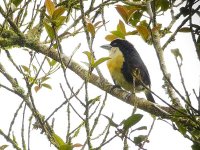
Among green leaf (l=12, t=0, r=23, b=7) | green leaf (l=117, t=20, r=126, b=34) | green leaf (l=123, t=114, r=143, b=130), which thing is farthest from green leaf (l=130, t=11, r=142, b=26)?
green leaf (l=123, t=114, r=143, b=130)

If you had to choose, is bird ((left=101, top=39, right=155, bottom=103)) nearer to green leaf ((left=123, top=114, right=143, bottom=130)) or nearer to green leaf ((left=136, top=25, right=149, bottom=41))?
green leaf ((left=136, top=25, right=149, bottom=41))

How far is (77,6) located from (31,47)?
43cm

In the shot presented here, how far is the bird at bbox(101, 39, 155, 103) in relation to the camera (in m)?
3.80

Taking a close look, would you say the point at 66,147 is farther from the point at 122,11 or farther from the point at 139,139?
the point at 122,11

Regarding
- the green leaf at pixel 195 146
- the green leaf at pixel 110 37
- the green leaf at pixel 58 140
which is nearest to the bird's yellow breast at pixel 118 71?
the green leaf at pixel 110 37

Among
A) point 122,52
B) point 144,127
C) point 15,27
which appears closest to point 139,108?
point 144,127

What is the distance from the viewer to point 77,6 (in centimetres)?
267

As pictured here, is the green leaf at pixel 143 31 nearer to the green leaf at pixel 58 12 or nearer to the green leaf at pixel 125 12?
the green leaf at pixel 125 12

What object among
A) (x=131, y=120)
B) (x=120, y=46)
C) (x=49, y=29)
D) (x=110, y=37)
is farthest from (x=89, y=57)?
(x=120, y=46)

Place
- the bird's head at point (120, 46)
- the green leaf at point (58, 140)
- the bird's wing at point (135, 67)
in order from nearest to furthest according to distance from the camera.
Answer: the green leaf at point (58, 140) → the bird's wing at point (135, 67) → the bird's head at point (120, 46)

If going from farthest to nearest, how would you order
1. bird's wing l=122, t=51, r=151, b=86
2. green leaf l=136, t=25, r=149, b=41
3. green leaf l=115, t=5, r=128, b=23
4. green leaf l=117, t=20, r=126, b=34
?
bird's wing l=122, t=51, r=151, b=86 → green leaf l=117, t=20, r=126, b=34 → green leaf l=115, t=5, r=128, b=23 → green leaf l=136, t=25, r=149, b=41

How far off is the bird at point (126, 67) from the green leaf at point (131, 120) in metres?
2.00

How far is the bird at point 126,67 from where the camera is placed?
380cm

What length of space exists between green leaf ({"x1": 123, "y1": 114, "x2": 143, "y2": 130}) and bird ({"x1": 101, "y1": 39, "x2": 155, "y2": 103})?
78.8 inches
